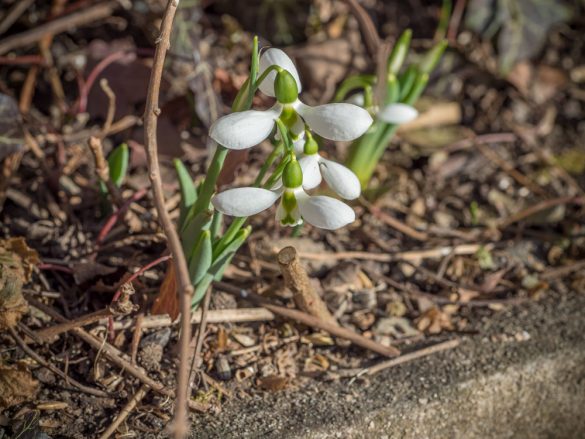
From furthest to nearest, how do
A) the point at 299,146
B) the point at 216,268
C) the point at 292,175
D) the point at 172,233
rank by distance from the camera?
the point at 216,268
the point at 299,146
the point at 292,175
the point at 172,233

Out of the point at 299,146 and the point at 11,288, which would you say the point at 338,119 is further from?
the point at 11,288

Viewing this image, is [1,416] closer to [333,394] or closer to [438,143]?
[333,394]

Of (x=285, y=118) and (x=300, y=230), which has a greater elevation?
(x=285, y=118)

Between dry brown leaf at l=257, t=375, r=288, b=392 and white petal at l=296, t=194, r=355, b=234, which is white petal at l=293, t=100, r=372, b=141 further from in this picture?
dry brown leaf at l=257, t=375, r=288, b=392

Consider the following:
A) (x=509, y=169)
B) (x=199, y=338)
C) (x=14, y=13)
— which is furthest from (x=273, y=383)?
(x=14, y=13)

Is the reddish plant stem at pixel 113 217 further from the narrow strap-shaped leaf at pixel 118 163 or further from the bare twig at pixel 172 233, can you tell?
the bare twig at pixel 172 233

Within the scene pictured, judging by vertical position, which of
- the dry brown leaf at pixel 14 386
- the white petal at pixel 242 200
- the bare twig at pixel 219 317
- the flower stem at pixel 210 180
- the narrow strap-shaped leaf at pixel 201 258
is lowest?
the bare twig at pixel 219 317

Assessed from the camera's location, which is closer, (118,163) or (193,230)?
(193,230)

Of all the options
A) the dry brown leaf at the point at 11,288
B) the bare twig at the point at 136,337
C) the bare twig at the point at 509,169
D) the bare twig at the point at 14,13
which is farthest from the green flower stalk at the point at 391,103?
the bare twig at the point at 14,13
